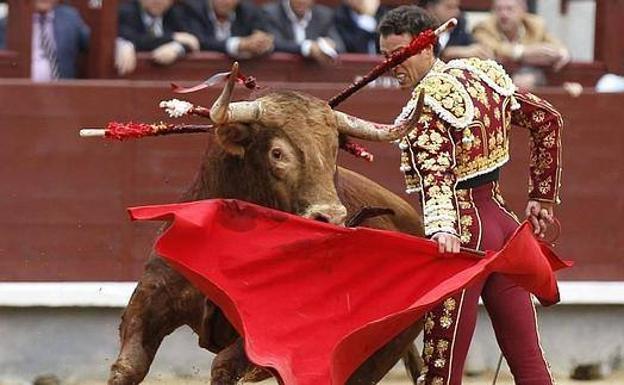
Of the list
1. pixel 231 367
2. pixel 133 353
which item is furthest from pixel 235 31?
pixel 231 367

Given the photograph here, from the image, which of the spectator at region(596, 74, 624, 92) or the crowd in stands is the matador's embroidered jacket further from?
the spectator at region(596, 74, 624, 92)

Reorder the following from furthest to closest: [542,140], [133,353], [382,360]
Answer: [382,360]
[542,140]
[133,353]

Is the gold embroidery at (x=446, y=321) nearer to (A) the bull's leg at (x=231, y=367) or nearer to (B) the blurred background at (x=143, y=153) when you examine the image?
(A) the bull's leg at (x=231, y=367)

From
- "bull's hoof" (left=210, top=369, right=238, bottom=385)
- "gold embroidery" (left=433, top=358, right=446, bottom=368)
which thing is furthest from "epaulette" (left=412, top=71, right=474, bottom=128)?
"bull's hoof" (left=210, top=369, right=238, bottom=385)

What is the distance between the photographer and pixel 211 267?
505 centimetres

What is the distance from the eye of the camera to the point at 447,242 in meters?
5.11

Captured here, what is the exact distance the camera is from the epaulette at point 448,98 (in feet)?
16.9

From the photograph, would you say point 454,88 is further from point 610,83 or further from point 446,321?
point 610,83

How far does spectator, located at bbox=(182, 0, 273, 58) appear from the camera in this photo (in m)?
7.63

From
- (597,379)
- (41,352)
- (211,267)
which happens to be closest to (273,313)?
(211,267)

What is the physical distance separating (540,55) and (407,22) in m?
3.13

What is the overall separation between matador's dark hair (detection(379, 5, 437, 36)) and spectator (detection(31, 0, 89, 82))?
2.57 m

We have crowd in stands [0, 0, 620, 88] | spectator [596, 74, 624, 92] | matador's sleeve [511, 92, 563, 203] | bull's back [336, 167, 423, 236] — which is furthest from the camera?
spectator [596, 74, 624, 92]

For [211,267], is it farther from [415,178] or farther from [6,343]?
[6,343]
